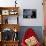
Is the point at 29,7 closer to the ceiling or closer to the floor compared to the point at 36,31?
closer to the ceiling

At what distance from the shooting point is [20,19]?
5.25 metres

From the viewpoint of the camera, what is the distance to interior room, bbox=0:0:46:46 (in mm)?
5137

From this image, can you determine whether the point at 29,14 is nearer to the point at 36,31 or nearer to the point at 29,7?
the point at 29,7

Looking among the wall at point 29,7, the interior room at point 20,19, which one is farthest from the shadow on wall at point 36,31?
the wall at point 29,7

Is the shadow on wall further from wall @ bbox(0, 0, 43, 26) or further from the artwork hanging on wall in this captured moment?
the artwork hanging on wall

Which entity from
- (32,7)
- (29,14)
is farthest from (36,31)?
(32,7)

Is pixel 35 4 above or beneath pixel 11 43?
above

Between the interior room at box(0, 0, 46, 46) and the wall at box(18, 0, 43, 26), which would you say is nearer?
the interior room at box(0, 0, 46, 46)

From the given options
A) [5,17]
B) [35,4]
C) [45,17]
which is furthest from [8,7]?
[45,17]

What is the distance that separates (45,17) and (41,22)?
0.33 meters

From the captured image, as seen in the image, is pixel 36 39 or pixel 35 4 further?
pixel 35 4

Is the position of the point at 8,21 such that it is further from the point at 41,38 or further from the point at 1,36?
the point at 41,38

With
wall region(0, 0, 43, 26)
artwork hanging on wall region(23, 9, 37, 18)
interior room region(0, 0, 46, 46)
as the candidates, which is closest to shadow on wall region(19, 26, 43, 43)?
interior room region(0, 0, 46, 46)

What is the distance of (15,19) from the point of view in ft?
17.3
